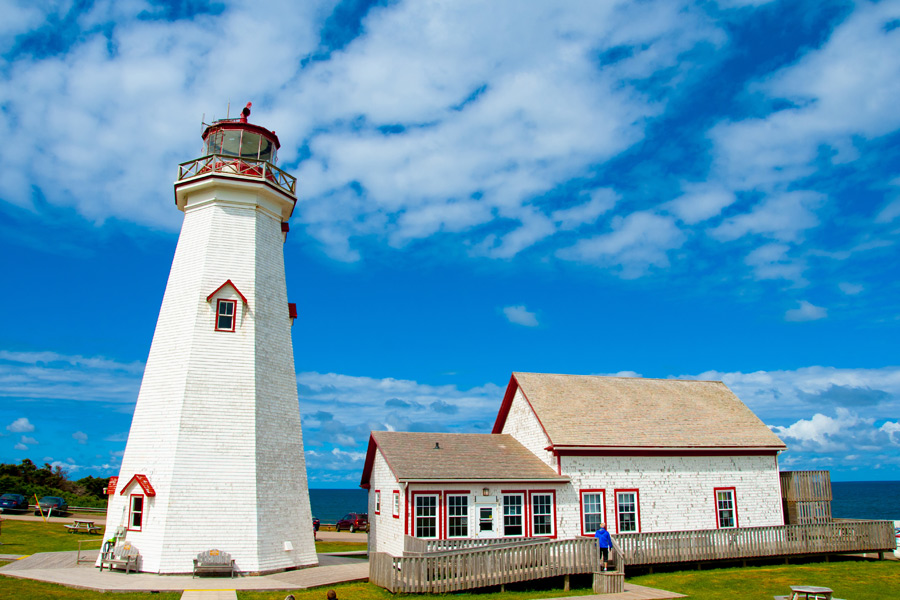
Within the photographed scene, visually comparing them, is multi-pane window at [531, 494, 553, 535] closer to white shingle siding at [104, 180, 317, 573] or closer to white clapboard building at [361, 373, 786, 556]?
white clapboard building at [361, 373, 786, 556]

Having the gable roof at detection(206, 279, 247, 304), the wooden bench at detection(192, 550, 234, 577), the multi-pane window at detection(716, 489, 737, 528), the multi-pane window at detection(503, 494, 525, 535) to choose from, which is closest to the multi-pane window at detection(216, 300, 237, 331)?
the gable roof at detection(206, 279, 247, 304)

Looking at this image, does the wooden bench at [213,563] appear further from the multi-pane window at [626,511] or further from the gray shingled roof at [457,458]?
the multi-pane window at [626,511]

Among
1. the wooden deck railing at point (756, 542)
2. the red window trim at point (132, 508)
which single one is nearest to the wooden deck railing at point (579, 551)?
the wooden deck railing at point (756, 542)

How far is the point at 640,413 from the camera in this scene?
22.9m

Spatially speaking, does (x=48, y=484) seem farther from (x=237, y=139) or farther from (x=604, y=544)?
(x=604, y=544)

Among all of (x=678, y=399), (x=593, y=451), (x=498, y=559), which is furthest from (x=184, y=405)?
(x=678, y=399)

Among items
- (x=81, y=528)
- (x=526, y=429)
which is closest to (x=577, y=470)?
(x=526, y=429)

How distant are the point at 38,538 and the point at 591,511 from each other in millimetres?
22685

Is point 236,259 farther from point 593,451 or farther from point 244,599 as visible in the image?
point 593,451

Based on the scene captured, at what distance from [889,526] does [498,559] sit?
1597cm

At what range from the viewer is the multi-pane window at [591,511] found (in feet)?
65.2

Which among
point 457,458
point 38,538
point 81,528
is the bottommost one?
point 81,528

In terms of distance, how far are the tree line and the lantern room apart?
3250 cm

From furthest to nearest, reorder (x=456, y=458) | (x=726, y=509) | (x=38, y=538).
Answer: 1. (x=38, y=538)
2. (x=726, y=509)
3. (x=456, y=458)
